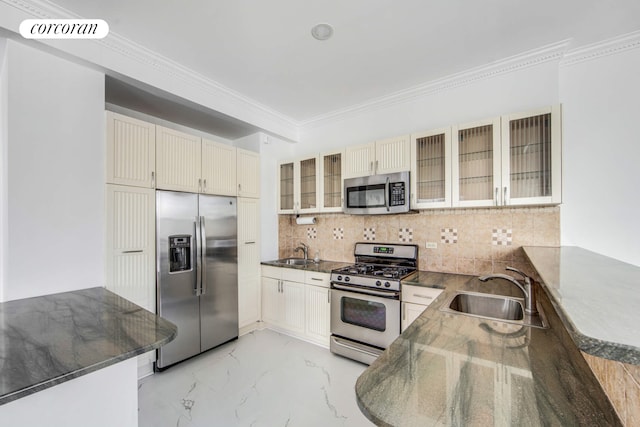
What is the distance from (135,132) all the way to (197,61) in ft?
2.78

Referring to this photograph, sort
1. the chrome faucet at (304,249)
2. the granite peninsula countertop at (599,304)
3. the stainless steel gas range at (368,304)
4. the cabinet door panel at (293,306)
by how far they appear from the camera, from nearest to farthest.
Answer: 1. the granite peninsula countertop at (599,304)
2. the stainless steel gas range at (368,304)
3. the cabinet door panel at (293,306)
4. the chrome faucet at (304,249)

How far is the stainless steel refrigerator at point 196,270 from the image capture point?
101 inches

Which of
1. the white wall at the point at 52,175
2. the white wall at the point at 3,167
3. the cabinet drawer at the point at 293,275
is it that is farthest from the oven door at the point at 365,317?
the white wall at the point at 3,167

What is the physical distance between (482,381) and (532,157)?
6.73ft

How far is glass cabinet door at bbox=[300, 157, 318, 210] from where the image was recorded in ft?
11.5

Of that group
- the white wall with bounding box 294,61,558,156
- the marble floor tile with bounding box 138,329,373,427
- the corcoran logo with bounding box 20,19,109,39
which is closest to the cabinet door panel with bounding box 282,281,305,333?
the marble floor tile with bounding box 138,329,373,427

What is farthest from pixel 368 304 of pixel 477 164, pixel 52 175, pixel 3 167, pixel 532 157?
pixel 3 167

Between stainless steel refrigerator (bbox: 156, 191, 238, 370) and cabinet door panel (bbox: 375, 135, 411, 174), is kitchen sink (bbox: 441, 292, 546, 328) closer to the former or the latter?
cabinet door panel (bbox: 375, 135, 411, 174)

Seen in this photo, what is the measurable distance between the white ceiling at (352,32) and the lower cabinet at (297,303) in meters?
2.15

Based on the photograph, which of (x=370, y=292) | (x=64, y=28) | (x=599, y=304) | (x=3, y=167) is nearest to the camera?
(x=599, y=304)

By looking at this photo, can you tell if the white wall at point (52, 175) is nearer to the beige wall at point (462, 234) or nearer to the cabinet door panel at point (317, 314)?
the cabinet door panel at point (317, 314)

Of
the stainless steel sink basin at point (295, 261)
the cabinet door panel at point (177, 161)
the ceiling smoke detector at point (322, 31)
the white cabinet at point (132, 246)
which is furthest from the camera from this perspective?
the stainless steel sink basin at point (295, 261)

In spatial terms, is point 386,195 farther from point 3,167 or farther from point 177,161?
point 3,167

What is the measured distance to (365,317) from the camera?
104 inches
